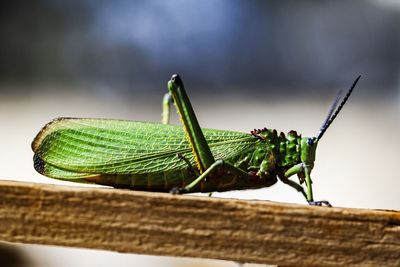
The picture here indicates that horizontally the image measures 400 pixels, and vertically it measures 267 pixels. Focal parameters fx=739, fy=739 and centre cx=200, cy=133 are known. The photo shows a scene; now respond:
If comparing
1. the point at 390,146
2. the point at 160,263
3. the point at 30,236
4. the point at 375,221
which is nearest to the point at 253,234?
the point at 375,221

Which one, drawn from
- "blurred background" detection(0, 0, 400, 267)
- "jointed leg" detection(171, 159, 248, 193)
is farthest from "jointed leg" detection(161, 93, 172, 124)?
"blurred background" detection(0, 0, 400, 267)

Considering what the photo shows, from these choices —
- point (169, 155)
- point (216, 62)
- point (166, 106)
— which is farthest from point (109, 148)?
point (216, 62)

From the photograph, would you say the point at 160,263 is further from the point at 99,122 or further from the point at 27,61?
the point at 27,61

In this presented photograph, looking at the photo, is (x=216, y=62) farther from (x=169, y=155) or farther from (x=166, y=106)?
(x=169, y=155)

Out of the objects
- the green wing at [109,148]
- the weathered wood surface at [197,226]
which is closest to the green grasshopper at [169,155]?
the green wing at [109,148]

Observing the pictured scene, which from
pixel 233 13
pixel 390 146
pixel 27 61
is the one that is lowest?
pixel 390 146

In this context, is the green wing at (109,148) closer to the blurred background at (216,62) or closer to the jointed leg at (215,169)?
the jointed leg at (215,169)
